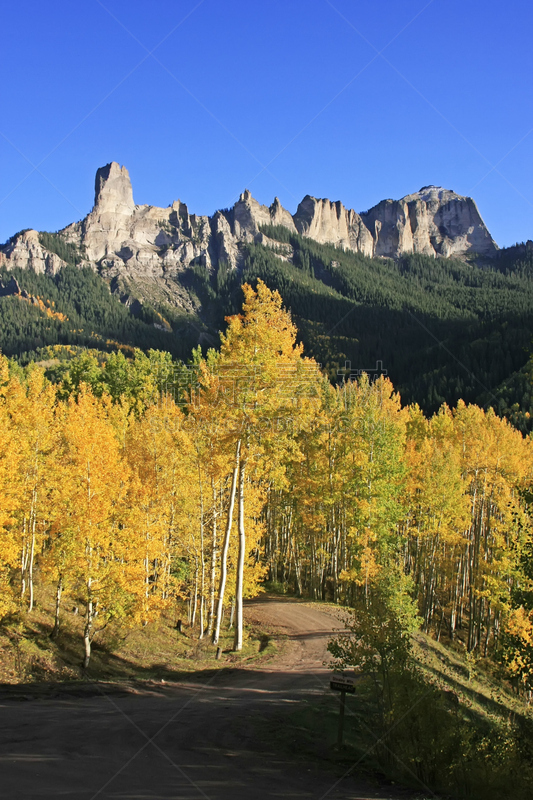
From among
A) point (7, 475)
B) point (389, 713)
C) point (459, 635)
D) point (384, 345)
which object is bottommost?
point (459, 635)

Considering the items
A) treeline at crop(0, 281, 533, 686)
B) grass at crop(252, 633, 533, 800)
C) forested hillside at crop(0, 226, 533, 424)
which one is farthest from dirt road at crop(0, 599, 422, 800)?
forested hillside at crop(0, 226, 533, 424)

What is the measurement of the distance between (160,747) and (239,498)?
1100 centimetres

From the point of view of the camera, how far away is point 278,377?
1914 centimetres

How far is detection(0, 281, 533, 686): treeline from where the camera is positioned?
19.0m

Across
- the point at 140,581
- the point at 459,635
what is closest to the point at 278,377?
the point at 140,581

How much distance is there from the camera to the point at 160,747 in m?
10.2

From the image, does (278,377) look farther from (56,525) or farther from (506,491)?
(506,491)

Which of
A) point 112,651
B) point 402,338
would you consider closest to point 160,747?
point 112,651

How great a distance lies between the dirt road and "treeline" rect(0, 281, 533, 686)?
4.87m

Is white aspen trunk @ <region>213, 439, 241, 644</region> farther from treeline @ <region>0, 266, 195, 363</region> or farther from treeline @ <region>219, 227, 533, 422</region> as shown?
treeline @ <region>0, 266, 195, 363</region>

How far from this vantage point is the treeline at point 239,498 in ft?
Answer: 62.4

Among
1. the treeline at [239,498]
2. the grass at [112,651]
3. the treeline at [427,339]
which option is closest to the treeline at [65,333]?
the treeline at [427,339]

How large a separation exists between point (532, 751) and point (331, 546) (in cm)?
2361

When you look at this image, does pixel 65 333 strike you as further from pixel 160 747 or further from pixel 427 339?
pixel 160 747
